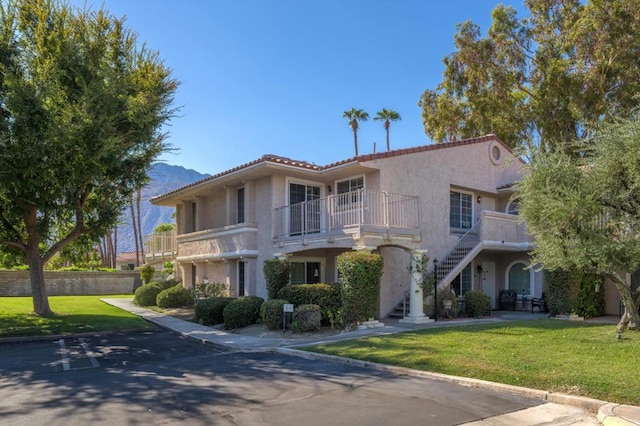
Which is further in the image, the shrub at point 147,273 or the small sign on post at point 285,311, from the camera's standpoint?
the shrub at point 147,273

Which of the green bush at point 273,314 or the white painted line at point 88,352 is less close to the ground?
the green bush at point 273,314

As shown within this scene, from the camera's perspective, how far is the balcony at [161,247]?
2842 centimetres

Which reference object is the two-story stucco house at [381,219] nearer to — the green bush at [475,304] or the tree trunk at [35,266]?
the green bush at [475,304]

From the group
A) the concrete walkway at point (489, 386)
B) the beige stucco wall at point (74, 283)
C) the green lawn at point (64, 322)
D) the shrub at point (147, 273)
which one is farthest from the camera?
the beige stucco wall at point (74, 283)

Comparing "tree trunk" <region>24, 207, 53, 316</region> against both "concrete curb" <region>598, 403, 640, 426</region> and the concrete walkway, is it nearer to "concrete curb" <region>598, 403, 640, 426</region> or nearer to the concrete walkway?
the concrete walkway

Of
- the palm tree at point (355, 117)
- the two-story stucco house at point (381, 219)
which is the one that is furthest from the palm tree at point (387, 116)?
the two-story stucco house at point (381, 219)

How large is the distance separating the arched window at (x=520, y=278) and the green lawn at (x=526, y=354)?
749 centimetres

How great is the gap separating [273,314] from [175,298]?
360 inches

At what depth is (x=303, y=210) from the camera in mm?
17516

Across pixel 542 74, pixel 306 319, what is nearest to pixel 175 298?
pixel 306 319

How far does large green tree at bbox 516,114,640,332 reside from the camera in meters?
10.5

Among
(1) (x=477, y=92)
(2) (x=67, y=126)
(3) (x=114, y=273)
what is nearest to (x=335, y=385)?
(2) (x=67, y=126)

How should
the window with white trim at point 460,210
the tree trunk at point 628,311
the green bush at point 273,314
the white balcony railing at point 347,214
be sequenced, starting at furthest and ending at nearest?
the window with white trim at point 460,210 → the white balcony railing at point 347,214 → the green bush at point 273,314 → the tree trunk at point 628,311

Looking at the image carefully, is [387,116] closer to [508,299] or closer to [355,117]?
[355,117]
